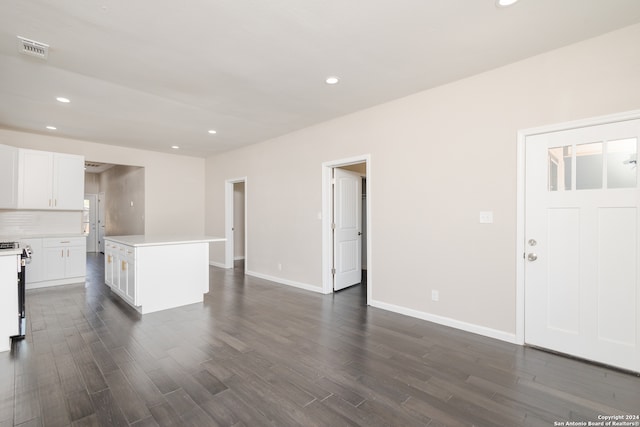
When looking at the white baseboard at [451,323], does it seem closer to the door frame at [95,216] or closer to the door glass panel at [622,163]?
the door glass panel at [622,163]

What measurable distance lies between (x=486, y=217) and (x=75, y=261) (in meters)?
6.69

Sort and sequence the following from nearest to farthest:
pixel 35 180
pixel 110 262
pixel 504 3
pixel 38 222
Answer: pixel 504 3
pixel 110 262
pixel 35 180
pixel 38 222

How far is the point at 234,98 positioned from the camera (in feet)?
12.1

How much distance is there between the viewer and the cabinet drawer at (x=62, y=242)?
5.08 metres

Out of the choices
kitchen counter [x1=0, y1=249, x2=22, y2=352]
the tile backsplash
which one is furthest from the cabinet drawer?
kitchen counter [x1=0, y1=249, x2=22, y2=352]

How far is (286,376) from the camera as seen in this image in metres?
2.28

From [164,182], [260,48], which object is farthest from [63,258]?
[260,48]

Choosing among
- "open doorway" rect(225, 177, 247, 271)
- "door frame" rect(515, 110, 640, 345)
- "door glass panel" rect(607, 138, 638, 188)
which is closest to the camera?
"door glass panel" rect(607, 138, 638, 188)

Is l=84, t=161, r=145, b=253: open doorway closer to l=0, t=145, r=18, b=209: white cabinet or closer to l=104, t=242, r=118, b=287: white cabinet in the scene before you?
l=0, t=145, r=18, b=209: white cabinet

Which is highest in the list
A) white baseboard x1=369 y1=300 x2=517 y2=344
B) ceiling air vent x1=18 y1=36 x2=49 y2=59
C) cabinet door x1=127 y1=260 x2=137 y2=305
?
ceiling air vent x1=18 y1=36 x2=49 y2=59

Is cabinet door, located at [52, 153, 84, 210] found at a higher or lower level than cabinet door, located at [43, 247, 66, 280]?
higher

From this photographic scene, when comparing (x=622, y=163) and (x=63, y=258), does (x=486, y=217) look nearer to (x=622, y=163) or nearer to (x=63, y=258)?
(x=622, y=163)

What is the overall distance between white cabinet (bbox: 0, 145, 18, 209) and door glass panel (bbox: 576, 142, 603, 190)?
7013mm

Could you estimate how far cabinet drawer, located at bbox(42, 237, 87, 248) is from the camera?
508 centimetres
